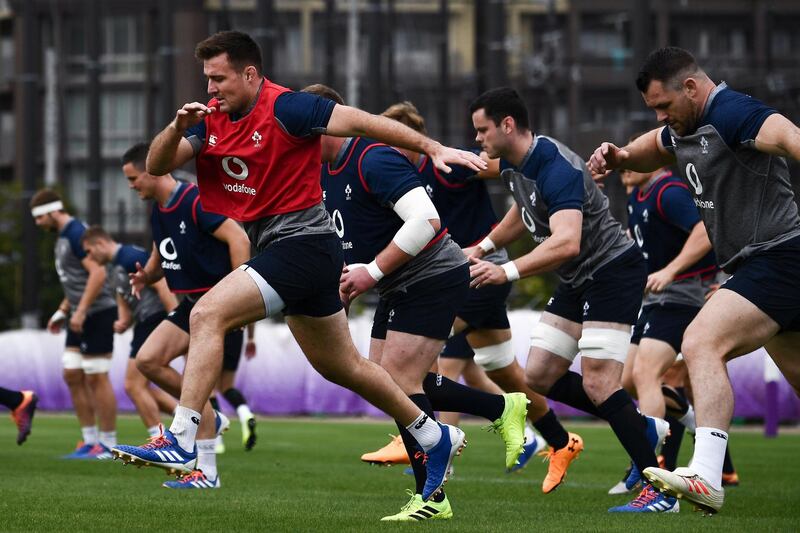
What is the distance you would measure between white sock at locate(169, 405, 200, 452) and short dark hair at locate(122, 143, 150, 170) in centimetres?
417

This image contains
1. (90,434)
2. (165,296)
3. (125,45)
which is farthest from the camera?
(125,45)

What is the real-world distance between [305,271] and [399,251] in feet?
2.50

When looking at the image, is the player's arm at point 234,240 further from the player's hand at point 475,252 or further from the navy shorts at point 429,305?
the navy shorts at point 429,305

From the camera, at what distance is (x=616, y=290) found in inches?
348

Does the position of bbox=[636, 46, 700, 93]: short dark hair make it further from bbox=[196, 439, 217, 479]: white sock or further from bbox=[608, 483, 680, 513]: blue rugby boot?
bbox=[196, 439, 217, 479]: white sock

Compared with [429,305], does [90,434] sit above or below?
below

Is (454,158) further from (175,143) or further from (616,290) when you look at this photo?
(616,290)

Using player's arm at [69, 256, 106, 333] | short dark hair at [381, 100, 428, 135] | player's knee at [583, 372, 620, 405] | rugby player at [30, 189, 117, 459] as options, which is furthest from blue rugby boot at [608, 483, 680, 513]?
player's arm at [69, 256, 106, 333]

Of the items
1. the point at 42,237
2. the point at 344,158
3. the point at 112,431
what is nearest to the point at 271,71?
the point at 42,237

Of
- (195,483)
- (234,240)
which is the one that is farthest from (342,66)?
(195,483)

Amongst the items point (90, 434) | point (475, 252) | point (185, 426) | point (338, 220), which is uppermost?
point (338, 220)

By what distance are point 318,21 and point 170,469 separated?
139 ft

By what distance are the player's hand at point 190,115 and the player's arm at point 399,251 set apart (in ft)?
3.92

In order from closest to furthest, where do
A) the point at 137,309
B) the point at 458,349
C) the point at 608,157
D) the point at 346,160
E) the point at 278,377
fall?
the point at 608,157 → the point at 346,160 → the point at 458,349 → the point at 137,309 → the point at 278,377
